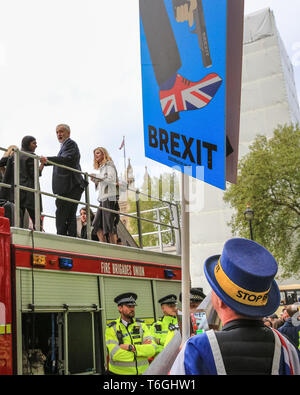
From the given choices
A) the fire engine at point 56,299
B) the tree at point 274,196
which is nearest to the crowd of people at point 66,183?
the fire engine at point 56,299

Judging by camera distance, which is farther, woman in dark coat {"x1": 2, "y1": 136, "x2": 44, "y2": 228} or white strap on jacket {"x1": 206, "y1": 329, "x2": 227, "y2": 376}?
woman in dark coat {"x1": 2, "y1": 136, "x2": 44, "y2": 228}

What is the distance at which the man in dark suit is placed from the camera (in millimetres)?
7230

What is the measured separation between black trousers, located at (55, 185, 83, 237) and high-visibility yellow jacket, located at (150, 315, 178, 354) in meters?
1.68

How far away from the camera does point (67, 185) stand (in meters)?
7.28

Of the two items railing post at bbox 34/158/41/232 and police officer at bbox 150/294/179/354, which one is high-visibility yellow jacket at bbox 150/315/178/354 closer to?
police officer at bbox 150/294/179/354

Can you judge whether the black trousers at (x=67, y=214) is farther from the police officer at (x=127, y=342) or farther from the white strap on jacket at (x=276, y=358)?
the white strap on jacket at (x=276, y=358)

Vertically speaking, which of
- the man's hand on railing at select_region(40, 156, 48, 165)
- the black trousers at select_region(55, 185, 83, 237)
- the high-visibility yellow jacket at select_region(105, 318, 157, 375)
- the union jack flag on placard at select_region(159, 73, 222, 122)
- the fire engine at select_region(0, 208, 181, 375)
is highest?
the man's hand on railing at select_region(40, 156, 48, 165)

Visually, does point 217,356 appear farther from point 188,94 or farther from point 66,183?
point 66,183

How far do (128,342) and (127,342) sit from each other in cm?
2

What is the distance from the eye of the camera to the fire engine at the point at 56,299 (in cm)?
530

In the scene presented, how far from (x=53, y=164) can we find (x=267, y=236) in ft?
74.4

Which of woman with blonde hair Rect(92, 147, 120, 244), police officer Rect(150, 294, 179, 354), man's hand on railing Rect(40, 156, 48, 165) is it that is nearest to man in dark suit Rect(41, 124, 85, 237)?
man's hand on railing Rect(40, 156, 48, 165)

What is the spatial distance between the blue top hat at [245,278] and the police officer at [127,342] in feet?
14.3
